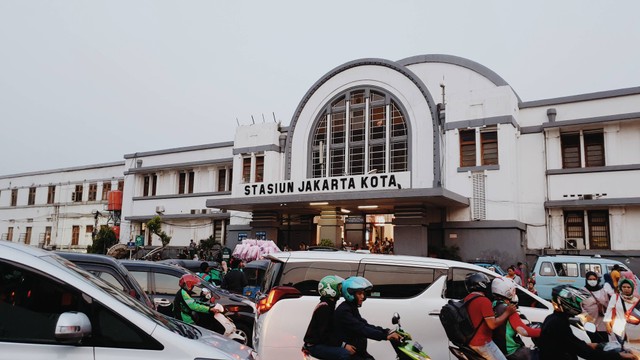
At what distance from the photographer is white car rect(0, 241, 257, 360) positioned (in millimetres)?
3309

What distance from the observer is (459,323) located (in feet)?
16.2

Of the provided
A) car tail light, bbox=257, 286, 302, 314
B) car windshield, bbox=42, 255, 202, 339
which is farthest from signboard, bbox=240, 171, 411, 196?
car windshield, bbox=42, 255, 202, 339

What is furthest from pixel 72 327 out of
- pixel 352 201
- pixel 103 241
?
pixel 103 241

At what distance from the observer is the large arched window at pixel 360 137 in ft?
79.6

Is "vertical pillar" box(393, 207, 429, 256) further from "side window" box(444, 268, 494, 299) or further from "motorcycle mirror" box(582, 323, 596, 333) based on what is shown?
"motorcycle mirror" box(582, 323, 596, 333)

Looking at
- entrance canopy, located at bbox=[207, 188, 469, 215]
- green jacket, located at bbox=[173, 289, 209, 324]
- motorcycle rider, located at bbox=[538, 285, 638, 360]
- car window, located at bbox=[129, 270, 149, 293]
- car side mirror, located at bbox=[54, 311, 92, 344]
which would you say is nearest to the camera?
car side mirror, located at bbox=[54, 311, 92, 344]

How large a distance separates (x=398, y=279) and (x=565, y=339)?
2.83 metres

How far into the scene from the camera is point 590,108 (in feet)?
67.6

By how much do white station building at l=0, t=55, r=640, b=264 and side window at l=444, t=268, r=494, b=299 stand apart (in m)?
11.6

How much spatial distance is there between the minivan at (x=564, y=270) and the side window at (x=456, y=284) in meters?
9.46

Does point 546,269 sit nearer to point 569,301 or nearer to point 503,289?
point 503,289

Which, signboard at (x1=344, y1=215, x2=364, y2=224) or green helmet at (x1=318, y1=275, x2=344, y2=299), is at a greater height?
signboard at (x1=344, y1=215, x2=364, y2=224)

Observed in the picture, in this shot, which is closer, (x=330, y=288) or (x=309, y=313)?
(x=330, y=288)

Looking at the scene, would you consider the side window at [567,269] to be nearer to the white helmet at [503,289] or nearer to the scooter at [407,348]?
the white helmet at [503,289]
